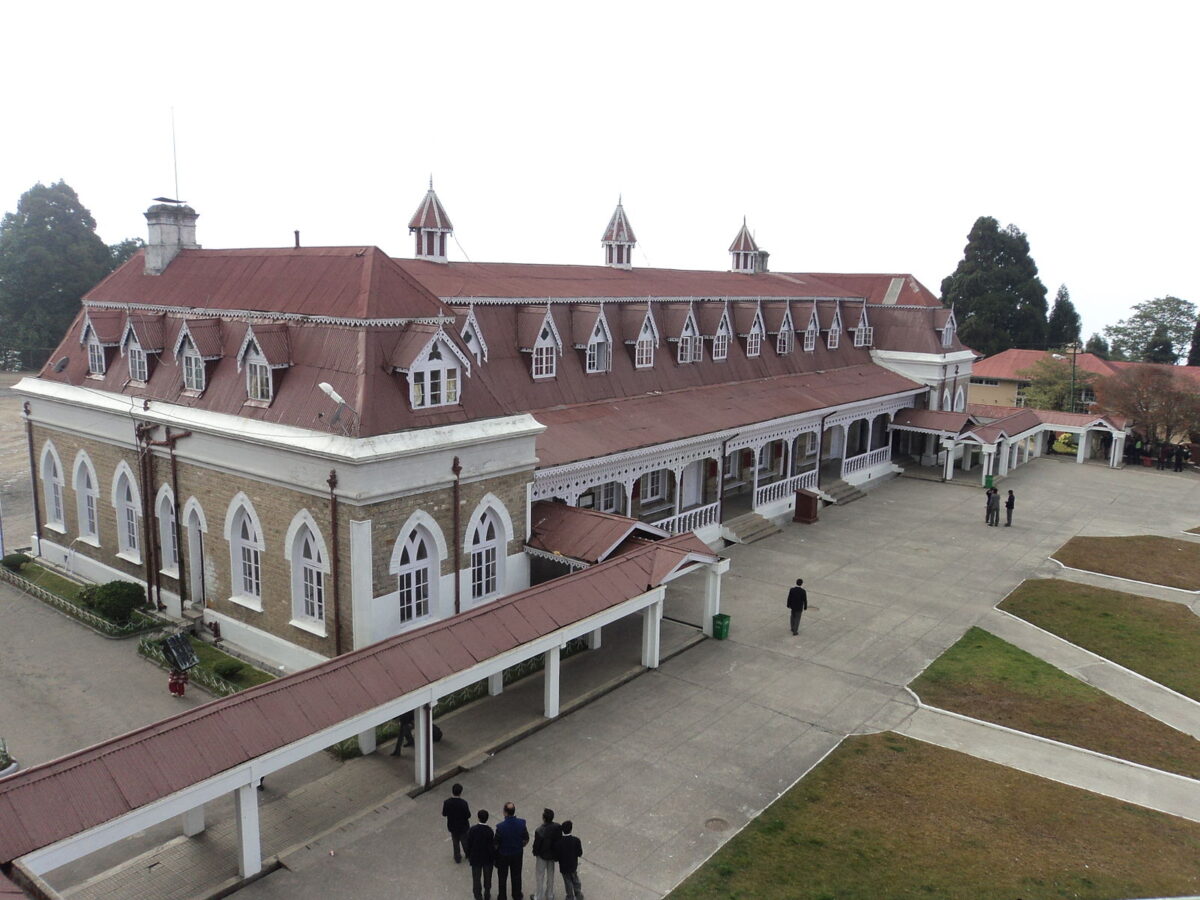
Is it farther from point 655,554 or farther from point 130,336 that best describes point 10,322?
point 655,554

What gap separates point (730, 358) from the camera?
1373 inches

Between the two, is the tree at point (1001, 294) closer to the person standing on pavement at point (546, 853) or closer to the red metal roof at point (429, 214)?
the red metal roof at point (429, 214)

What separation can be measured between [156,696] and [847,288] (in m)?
39.6

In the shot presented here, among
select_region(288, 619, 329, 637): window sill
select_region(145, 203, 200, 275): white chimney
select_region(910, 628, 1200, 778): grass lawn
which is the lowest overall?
select_region(910, 628, 1200, 778): grass lawn

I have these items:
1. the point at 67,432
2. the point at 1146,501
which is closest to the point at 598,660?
the point at 67,432

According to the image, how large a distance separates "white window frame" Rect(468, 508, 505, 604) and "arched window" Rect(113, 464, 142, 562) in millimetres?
9480

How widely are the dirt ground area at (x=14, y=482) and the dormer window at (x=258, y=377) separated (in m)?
15.3

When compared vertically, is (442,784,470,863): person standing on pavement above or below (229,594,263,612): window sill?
below

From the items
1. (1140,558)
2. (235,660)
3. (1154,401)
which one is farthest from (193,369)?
(1154,401)

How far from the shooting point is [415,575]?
19203mm

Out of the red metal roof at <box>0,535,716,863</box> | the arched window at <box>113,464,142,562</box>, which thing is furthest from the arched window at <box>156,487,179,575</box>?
the red metal roof at <box>0,535,716,863</box>

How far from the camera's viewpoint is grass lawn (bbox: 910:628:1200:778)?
17109 millimetres

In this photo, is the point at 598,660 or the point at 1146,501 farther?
the point at 1146,501

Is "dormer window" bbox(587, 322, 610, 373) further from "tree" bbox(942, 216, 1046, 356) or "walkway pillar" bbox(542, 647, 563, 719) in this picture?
"tree" bbox(942, 216, 1046, 356)
